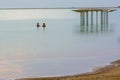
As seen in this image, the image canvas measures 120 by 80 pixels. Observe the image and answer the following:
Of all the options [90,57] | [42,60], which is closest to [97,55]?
[90,57]

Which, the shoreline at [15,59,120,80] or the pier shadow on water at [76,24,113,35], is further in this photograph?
the pier shadow on water at [76,24,113,35]

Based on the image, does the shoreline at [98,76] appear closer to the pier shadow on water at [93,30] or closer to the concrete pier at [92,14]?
the pier shadow on water at [93,30]

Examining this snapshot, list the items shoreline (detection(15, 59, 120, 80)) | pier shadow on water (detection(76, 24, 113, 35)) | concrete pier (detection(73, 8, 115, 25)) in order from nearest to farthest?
shoreline (detection(15, 59, 120, 80)), pier shadow on water (detection(76, 24, 113, 35)), concrete pier (detection(73, 8, 115, 25))

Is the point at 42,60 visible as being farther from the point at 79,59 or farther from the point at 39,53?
the point at 39,53

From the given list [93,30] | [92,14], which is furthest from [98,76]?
[92,14]

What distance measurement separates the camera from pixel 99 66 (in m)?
20.8

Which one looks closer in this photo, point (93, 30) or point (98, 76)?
point (98, 76)

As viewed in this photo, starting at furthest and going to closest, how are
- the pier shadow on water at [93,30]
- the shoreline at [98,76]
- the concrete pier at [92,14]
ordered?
the concrete pier at [92,14]
the pier shadow on water at [93,30]
the shoreline at [98,76]

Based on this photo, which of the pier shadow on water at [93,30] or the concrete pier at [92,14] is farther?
the concrete pier at [92,14]

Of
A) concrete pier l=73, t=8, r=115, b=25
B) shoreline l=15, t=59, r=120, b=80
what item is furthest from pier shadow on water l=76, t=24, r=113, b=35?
shoreline l=15, t=59, r=120, b=80

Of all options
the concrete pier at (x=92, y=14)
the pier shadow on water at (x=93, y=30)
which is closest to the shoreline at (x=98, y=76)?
the pier shadow on water at (x=93, y=30)

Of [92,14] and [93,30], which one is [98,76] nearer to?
[93,30]

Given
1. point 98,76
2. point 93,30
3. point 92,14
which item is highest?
point 98,76

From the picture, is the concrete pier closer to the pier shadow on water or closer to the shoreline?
the pier shadow on water
